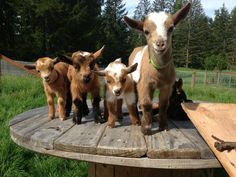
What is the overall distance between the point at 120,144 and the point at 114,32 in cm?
3872

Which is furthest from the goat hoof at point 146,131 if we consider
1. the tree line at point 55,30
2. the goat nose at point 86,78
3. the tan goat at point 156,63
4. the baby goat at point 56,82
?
the tree line at point 55,30

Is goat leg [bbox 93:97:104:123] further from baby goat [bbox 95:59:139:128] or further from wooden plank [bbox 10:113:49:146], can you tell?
wooden plank [bbox 10:113:49:146]

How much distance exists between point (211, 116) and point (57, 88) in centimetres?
105

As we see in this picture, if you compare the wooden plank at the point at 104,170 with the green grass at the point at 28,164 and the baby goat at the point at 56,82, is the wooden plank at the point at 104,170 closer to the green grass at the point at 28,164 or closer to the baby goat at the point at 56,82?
the baby goat at the point at 56,82

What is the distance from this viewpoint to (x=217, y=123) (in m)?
2.03

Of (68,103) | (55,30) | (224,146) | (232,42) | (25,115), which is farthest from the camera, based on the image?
(232,42)

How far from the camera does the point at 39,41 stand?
25.9 metres

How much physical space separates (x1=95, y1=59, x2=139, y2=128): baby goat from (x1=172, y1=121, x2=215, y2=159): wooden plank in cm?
32

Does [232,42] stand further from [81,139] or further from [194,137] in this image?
[81,139]

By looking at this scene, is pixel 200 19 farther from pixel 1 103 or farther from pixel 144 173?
pixel 144 173

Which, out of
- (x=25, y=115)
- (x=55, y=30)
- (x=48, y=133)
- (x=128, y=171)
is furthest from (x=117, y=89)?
(x=55, y=30)

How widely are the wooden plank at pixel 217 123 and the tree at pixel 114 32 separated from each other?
25.4m

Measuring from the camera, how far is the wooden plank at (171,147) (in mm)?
1798

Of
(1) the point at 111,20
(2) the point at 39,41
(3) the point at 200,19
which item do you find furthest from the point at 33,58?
(3) the point at 200,19
